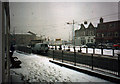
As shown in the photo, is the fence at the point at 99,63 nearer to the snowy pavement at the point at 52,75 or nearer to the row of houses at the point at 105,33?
the snowy pavement at the point at 52,75

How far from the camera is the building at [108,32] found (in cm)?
3997

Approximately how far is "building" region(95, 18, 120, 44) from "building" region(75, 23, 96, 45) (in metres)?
7.23

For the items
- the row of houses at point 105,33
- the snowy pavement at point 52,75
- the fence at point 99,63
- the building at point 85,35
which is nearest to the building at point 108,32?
the row of houses at point 105,33

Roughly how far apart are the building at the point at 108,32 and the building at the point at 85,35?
723cm

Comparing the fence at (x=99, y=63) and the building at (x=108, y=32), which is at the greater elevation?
the building at (x=108, y=32)

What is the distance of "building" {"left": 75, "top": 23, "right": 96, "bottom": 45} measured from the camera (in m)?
54.6

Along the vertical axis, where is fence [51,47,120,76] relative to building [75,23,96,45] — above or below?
below

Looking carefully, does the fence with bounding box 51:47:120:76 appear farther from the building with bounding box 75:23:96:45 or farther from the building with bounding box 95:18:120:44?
the building with bounding box 75:23:96:45

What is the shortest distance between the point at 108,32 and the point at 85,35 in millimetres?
16508

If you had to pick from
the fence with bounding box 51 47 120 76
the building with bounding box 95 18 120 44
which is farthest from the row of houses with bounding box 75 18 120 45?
the fence with bounding box 51 47 120 76

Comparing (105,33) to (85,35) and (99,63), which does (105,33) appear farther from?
(99,63)

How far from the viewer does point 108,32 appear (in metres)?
42.8

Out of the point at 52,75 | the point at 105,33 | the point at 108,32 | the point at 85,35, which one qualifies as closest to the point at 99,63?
the point at 52,75

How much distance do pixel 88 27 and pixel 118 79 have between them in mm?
55313
